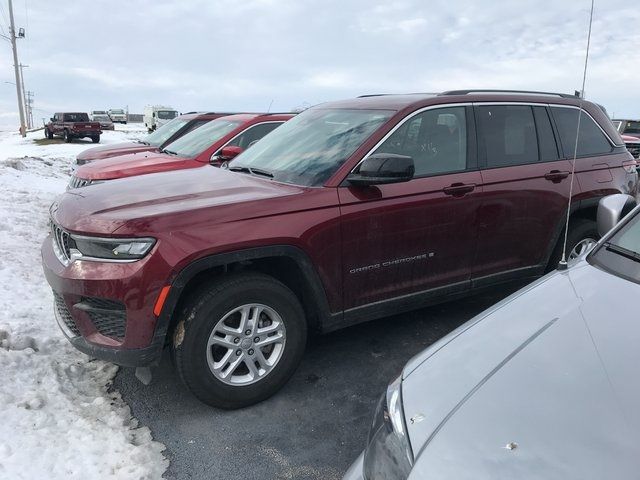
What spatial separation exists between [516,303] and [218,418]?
74.2 inches

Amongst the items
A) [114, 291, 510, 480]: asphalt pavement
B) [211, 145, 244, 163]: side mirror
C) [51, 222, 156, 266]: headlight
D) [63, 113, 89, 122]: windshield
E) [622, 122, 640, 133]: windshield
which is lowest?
[114, 291, 510, 480]: asphalt pavement

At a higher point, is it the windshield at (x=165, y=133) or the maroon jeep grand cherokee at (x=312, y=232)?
the windshield at (x=165, y=133)

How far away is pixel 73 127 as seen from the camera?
29.7 meters

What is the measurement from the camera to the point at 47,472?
253 cm

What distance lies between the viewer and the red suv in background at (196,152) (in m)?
6.45

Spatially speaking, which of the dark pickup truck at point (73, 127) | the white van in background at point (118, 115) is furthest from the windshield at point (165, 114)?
the white van in background at point (118, 115)

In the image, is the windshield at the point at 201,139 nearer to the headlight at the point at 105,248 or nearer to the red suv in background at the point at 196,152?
the red suv in background at the point at 196,152

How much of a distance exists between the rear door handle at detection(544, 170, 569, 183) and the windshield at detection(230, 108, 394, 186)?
1523 mm

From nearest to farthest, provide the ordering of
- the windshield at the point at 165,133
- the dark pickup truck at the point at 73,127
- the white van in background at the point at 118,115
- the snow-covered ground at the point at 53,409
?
the snow-covered ground at the point at 53,409
the windshield at the point at 165,133
the dark pickup truck at the point at 73,127
the white van in background at the point at 118,115

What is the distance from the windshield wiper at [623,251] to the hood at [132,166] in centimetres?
519

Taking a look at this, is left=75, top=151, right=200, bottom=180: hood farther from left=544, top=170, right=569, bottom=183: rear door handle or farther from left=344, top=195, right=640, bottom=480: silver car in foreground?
left=344, top=195, right=640, bottom=480: silver car in foreground

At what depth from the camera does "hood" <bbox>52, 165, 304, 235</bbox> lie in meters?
2.89

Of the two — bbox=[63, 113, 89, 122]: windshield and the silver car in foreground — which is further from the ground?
bbox=[63, 113, 89, 122]: windshield

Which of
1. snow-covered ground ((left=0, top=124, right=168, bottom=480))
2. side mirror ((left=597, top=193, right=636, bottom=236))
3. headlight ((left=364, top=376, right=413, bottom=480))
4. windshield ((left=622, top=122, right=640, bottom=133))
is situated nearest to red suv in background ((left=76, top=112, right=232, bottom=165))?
snow-covered ground ((left=0, top=124, right=168, bottom=480))
